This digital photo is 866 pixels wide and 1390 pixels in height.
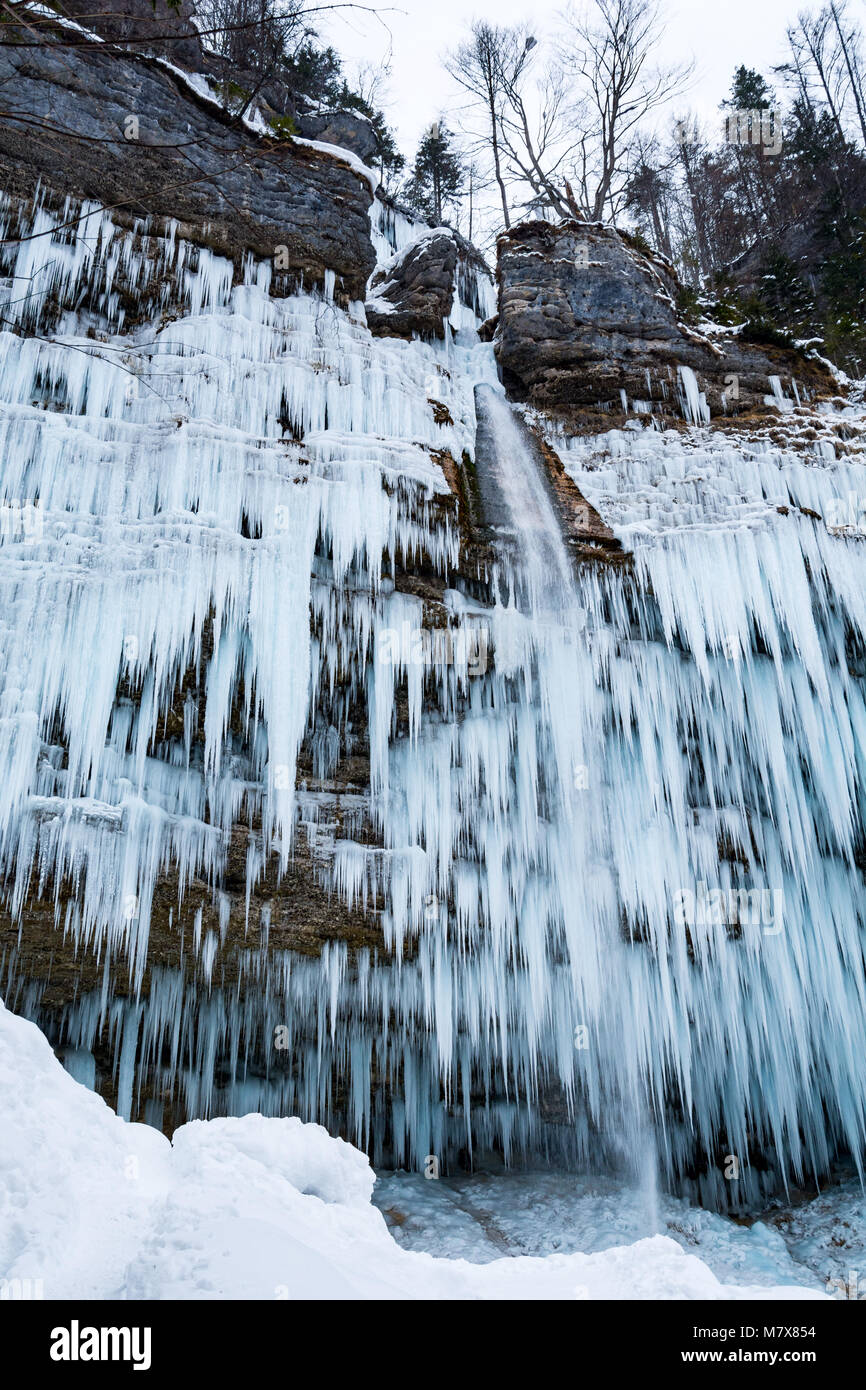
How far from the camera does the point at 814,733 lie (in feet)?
22.0

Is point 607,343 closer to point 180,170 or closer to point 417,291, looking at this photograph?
point 417,291

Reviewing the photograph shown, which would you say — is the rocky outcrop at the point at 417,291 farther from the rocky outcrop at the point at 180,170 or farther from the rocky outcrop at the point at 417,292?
the rocky outcrop at the point at 180,170

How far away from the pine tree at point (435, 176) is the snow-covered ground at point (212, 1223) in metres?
22.1

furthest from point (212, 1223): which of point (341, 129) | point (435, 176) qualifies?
point (435, 176)

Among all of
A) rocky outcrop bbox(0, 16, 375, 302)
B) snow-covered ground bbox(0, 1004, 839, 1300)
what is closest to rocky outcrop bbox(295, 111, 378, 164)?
rocky outcrop bbox(0, 16, 375, 302)

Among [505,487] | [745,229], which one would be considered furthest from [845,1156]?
[745,229]

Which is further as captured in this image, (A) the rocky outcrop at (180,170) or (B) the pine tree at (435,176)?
(B) the pine tree at (435,176)

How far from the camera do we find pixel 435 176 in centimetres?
2045

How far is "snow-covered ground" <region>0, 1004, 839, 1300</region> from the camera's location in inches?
87.6

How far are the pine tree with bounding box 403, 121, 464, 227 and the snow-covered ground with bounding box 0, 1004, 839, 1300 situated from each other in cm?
2206

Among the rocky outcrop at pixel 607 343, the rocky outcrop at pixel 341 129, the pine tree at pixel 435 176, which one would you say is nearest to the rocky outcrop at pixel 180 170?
the rocky outcrop at pixel 607 343

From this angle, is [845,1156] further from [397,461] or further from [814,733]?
[397,461]

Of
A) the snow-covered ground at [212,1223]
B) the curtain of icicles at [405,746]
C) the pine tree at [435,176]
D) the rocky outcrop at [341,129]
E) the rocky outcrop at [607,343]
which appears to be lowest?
the snow-covered ground at [212,1223]

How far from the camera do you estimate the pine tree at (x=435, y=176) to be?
→ 20203 mm
